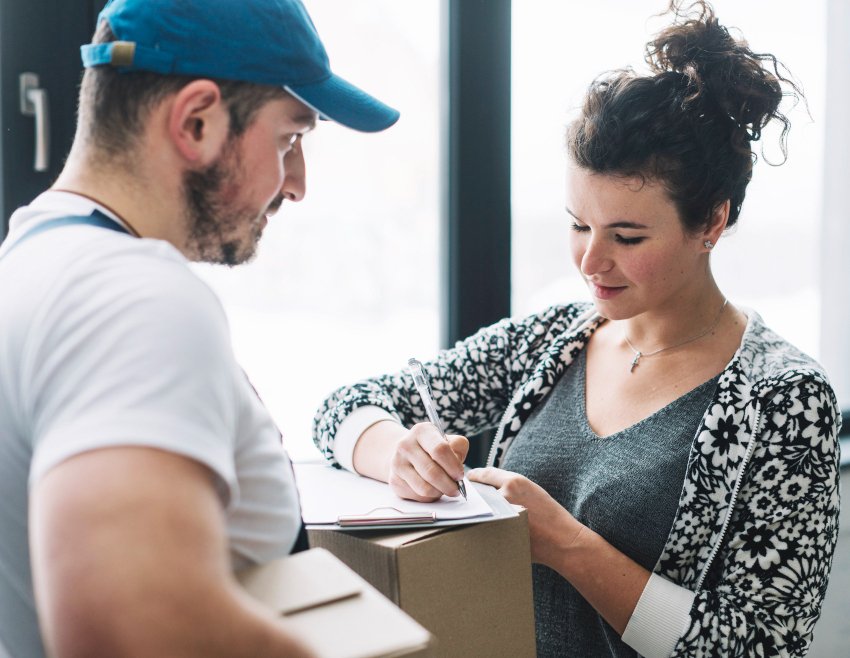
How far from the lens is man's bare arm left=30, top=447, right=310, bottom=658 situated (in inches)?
17.7

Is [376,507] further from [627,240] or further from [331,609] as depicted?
[627,240]

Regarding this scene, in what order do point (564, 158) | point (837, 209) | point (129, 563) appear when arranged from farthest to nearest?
point (837, 209) → point (564, 158) → point (129, 563)

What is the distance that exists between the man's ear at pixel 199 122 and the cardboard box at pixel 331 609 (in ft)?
1.12

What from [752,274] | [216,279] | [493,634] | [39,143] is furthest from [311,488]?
[752,274]

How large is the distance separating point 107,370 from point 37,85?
1.00 metres

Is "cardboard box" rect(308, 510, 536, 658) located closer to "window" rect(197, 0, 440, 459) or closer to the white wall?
"window" rect(197, 0, 440, 459)

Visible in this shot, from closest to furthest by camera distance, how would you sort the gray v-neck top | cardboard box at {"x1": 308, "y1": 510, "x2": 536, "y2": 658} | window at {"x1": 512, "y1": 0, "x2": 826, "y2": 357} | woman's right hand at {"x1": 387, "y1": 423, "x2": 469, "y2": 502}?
cardboard box at {"x1": 308, "y1": 510, "x2": 536, "y2": 658}
woman's right hand at {"x1": 387, "y1": 423, "x2": 469, "y2": 502}
the gray v-neck top
window at {"x1": 512, "y1": 0, "x2": 826, "y2": 357}

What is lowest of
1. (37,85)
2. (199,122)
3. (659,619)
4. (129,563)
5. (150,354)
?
(659,619)

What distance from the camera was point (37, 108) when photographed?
1282mm

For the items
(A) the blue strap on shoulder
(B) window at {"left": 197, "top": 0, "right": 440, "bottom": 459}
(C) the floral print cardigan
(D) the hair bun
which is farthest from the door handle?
(C) the floral print cardigan

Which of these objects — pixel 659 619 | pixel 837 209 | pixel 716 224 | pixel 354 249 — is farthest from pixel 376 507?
pixel 837 209

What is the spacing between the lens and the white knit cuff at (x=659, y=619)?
106 cm

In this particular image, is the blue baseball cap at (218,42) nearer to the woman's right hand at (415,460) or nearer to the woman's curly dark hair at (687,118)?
the woman's right hand at (415,460)

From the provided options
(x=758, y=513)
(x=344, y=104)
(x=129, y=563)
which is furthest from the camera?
(x=758, y=513)
